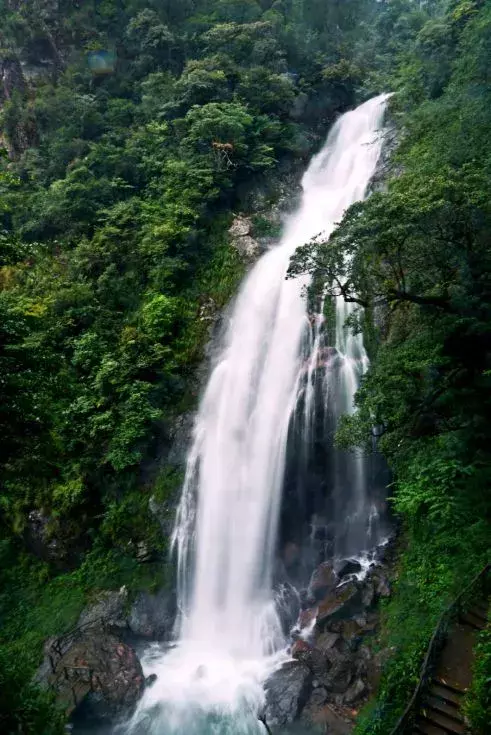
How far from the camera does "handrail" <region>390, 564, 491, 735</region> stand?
6574 millimetres

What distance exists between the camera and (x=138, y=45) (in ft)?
88.8

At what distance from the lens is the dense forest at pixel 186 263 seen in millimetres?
8797

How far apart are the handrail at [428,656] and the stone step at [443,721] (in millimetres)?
191

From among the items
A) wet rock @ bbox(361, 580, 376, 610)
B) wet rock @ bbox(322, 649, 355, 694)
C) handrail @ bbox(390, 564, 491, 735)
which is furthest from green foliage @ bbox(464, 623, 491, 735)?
wet rock @ bbox(361, 580, 376, 610)

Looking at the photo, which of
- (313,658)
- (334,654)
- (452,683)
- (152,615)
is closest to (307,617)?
(313,658)

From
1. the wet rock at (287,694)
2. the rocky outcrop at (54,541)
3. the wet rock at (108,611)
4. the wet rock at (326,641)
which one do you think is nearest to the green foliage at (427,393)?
the wet rock at (326,641)

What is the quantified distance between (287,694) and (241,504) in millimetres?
4847

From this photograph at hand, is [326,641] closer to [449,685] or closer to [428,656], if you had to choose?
[428,656]

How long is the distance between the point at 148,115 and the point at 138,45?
20.5 ft

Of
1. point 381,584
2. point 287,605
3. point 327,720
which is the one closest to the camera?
point 327,720

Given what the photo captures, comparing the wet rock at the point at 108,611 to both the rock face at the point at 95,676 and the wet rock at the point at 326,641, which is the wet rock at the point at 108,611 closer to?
the rock face at the point at 95,676

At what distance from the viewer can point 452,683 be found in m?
6.98

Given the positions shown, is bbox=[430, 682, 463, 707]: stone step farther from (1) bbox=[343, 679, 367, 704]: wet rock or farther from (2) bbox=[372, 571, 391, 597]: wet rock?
(2) bbox=[372, 571, 391, 597]: wet rock

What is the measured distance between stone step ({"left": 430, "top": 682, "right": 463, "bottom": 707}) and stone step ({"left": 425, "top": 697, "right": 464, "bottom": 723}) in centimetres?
5
